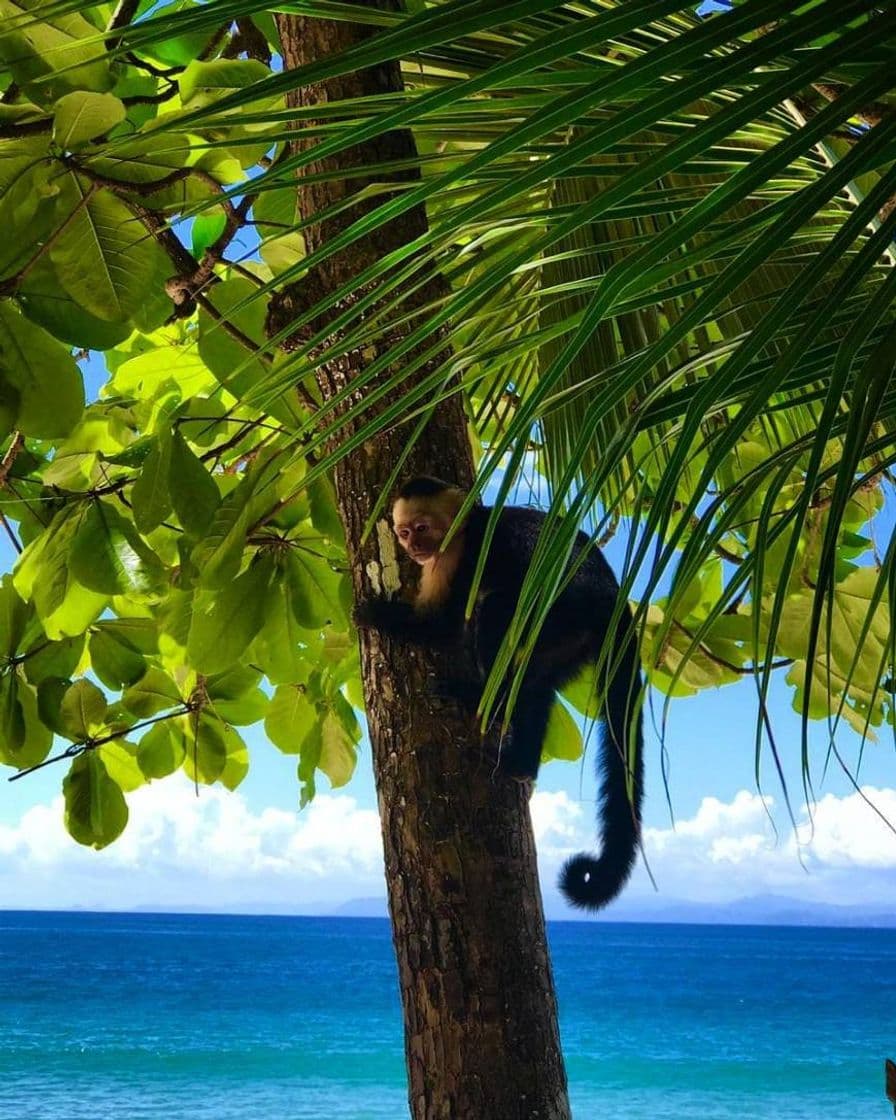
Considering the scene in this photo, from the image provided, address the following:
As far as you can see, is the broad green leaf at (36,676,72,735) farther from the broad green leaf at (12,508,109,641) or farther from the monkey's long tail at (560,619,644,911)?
the monkey's long tail at (560,619,644,911)

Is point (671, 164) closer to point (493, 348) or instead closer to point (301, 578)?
point (493, 348)

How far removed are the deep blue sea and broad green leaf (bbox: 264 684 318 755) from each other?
14155mm

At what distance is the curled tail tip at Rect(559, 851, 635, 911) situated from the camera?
48.6 inches

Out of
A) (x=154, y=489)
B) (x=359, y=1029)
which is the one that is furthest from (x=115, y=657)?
(x=359, y=1029)

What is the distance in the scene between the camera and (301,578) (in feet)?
5.45

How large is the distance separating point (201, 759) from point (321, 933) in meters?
39.4

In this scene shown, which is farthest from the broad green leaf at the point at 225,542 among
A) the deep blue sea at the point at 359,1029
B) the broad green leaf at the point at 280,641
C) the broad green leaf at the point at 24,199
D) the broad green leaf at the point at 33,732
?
the deep blue sea at the point at 359,1029

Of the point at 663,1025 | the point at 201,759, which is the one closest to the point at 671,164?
the point at 201,759

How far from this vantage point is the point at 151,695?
1.95 m

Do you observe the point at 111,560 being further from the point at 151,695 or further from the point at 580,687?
the point at 580,687

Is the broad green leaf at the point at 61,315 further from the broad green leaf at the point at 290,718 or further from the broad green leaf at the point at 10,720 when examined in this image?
the broad green leaf at the point at 290,718

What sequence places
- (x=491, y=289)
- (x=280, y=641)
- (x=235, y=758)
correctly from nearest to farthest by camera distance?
(x=491, y=289), (x=280, y=641), (x=235, y=758)

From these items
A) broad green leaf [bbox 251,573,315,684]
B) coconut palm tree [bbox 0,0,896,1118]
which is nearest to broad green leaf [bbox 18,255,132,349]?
coconut palm tree [bbox 0,0,896,1118]

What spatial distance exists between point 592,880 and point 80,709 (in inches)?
37.4
